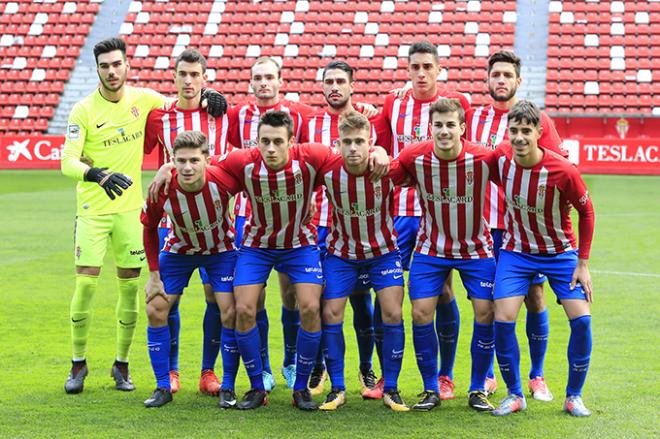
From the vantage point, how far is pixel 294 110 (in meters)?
6.06

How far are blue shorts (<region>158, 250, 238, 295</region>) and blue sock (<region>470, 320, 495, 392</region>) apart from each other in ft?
4.82

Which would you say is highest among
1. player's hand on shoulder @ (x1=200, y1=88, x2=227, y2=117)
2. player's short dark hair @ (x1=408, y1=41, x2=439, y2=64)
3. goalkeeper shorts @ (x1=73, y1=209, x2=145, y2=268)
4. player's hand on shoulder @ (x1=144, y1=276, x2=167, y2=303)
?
player's short dark hair @ (x1=408, y1=41, x2=439, y2=64)

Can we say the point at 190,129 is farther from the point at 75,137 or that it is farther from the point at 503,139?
the point at 503,139

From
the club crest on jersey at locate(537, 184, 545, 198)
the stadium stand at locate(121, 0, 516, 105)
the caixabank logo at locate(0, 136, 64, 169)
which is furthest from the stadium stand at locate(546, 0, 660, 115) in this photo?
the club crest on jersey at locate(537, 184, 545, 198)

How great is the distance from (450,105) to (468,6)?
25.3 meters

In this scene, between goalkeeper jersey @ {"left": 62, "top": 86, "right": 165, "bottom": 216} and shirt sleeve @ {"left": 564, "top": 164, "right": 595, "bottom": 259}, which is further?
goalkeeper jersey @ {"left": 62, "top": 86, "right": 165, "bottom": 216}

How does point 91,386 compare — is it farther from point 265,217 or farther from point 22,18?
point 22,18

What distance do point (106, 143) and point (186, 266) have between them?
1014mm

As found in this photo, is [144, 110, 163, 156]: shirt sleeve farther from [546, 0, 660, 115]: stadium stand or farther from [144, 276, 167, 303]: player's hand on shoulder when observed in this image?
[546, 0, 660, 115]: stadium stand

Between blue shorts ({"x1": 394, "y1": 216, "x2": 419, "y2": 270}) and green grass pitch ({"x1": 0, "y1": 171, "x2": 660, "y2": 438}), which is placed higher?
blue shorts ({"x1": 394, "y1": 216, "x2": 419, "y2": 270})

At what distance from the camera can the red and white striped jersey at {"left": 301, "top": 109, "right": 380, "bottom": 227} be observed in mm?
5957

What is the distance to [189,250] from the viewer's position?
5.52 metres

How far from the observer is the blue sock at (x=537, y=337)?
5.60 metres

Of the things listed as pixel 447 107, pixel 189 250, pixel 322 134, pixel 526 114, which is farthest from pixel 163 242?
pixel 526 114
